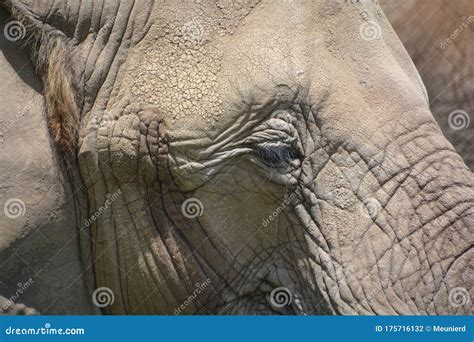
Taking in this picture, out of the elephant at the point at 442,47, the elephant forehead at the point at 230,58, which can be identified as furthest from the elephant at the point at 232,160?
the elephant at the point at 442,47

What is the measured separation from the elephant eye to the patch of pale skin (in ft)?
0.15

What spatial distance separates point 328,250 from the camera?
3.44 meters

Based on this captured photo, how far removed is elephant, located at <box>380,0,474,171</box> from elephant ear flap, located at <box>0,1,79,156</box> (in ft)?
5.33

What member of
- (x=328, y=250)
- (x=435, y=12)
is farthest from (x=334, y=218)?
(x=435, y=12)

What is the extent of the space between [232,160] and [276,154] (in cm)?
14

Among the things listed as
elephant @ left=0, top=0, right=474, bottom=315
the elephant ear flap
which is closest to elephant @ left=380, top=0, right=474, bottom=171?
elephant @ left=0, top=0, right=474, bottom=315

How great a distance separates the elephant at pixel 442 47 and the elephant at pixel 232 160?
106 cm

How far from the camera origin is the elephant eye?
3.44m

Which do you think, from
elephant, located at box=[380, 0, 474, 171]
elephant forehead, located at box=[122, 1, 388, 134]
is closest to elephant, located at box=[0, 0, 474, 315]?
elephant forehead, located at box=[122, 1, 388, 134]

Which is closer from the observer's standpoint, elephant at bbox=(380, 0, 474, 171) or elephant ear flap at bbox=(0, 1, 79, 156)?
elephant ear flap at bbox=(0, 1, 79, 156)

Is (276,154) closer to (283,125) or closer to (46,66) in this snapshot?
(283,125)

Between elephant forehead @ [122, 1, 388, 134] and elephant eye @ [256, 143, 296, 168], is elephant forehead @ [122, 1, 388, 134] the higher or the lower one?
the higher one

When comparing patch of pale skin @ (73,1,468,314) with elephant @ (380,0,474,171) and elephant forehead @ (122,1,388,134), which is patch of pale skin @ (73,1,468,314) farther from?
elephant @ (380,0,474,171)

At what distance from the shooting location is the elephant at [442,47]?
183 inches
